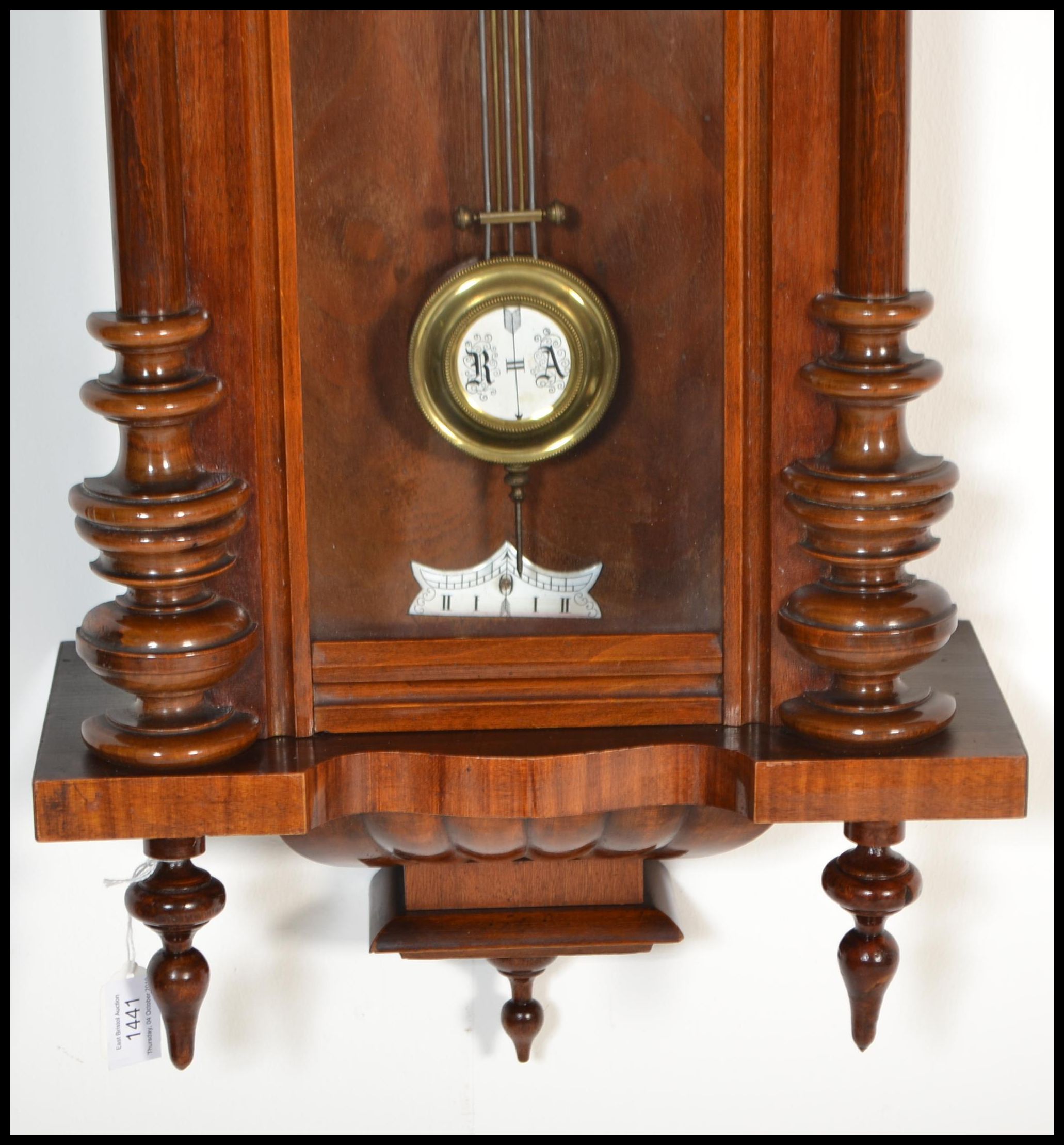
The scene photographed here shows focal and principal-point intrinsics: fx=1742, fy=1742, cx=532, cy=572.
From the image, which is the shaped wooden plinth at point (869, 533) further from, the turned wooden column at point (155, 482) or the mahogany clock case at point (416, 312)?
the turned wooden column at point (155, 482)

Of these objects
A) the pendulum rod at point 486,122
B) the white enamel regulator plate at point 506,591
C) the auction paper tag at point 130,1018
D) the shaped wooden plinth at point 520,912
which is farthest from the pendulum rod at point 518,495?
the auction paper tag at point 130,1018

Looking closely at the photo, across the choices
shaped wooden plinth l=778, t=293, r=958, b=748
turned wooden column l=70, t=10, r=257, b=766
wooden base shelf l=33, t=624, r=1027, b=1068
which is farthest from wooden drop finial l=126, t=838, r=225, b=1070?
shaped wooden plinth l=778, t=293, r=958, b=748

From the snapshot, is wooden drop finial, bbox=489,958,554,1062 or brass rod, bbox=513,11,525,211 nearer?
brass rod, bbox=513,11,525,211

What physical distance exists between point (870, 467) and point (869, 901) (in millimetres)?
254

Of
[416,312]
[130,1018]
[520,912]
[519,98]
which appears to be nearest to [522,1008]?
[520,912]

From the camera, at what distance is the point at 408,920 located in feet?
3.51

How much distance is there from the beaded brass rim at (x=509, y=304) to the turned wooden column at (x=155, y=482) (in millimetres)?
112

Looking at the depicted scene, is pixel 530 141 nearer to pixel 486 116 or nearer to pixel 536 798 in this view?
pixel 486 116

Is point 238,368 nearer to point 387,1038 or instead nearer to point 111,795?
point 111,795

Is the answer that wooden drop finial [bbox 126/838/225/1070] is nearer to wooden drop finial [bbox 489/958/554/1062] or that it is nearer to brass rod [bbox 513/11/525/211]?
wooden drop finial [bbox 489/958/554/1062]

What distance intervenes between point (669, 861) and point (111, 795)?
1.35 feet

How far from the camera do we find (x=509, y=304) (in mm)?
903

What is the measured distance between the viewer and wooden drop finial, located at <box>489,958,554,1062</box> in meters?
1.11

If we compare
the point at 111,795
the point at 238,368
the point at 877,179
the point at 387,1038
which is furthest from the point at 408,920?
the point at 877,179
